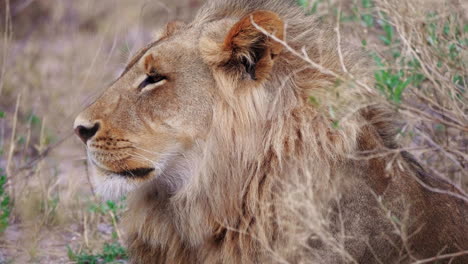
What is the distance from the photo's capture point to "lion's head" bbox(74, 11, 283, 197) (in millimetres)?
3873

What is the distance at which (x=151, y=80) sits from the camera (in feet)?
13.1

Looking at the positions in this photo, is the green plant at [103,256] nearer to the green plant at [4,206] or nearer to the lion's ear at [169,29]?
the green plant at [4,206]

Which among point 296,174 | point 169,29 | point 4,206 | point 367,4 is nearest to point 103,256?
point 4,206

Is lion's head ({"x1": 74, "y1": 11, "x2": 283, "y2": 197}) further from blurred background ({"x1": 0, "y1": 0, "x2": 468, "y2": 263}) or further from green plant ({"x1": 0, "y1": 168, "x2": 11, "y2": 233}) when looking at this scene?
green plant ({"x1": 0, "y1": 168, "x2": 11, "y2": 233})

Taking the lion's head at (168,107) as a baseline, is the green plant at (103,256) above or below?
below

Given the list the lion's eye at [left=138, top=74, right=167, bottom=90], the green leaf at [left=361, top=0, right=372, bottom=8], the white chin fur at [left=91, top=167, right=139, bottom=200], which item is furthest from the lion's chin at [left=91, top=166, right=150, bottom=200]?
the green leaf at [left=361, top=0, right=372, bottom=8]

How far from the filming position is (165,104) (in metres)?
3.92

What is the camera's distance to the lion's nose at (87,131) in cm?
387

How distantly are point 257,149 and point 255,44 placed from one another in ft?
1.63

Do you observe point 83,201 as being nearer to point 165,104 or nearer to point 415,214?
point 165,104

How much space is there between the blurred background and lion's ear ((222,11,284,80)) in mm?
309

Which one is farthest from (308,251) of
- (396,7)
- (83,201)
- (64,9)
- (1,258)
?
(64,9)

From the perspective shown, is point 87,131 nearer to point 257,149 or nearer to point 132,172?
point 132,172

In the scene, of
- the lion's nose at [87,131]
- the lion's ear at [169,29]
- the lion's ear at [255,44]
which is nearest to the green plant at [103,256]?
the lion's nose at [87,131]
